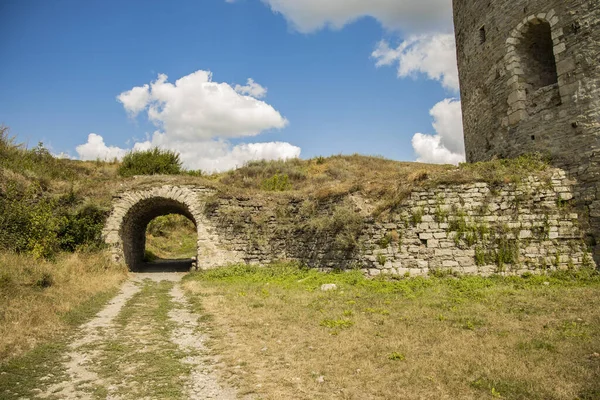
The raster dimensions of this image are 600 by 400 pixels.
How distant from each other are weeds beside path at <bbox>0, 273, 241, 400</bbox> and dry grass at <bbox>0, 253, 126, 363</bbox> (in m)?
0.46

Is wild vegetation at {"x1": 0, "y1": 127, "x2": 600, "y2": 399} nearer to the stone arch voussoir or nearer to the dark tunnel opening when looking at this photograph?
the dark tunnel opening

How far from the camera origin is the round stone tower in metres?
11.0

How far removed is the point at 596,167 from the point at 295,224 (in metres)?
9.68

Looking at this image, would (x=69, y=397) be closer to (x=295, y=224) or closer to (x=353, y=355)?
(x=353, y=355)

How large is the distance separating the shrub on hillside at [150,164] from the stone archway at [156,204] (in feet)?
28.2

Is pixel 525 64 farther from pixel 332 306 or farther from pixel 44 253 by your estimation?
pixel 44 253

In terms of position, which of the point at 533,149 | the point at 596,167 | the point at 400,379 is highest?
the point at 533,149

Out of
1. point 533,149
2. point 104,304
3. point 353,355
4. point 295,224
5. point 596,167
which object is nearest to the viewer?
point 353,355

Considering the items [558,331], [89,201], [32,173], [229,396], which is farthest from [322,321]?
[32,173]

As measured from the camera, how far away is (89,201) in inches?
589

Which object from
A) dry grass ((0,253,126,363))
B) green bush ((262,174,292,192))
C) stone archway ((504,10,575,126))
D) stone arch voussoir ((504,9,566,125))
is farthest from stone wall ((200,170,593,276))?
green bush ((262,174,292,192))

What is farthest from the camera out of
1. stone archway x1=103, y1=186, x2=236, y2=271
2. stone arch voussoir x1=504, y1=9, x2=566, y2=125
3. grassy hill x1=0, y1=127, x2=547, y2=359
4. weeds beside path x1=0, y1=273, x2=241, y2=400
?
stone archway x1=103, y1=186, x2=236, y2=271

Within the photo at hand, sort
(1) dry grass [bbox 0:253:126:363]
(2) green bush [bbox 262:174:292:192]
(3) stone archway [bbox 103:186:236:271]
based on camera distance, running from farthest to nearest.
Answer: (2) green bush [bbox 262:174:292:192] < (3) stone archway [bbox 103:186:236:271] < (1) dry grass [bbox 0:253:126:363]

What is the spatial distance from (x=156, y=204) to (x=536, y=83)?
51.0 ft
